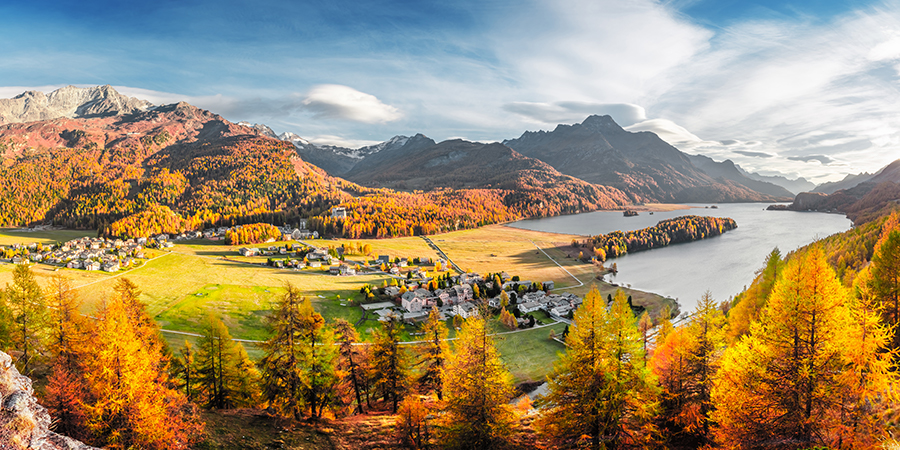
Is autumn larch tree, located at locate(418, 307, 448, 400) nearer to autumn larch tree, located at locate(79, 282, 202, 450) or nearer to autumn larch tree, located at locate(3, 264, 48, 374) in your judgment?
autumn larch tree, located at locate(79, 282, 202, 450)

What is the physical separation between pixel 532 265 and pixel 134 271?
105 meters

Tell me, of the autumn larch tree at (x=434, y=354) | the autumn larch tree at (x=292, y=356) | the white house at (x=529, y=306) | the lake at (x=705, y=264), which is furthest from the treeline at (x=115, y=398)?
the lake at (x=705, y=264)

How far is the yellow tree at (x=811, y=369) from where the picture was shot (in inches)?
624

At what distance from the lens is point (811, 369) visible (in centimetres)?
1617

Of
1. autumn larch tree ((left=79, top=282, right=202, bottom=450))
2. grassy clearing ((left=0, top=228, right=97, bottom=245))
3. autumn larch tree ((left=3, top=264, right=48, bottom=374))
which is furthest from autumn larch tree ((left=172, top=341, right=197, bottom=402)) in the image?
grassy clearing ((left=0, top=228, right=97, bottom=245))

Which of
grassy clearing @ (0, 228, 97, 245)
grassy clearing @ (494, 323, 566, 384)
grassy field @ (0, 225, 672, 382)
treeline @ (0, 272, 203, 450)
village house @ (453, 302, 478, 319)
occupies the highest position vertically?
treeline @ (0, 272, 203, 450)

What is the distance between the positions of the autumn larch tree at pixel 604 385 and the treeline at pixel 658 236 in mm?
108557

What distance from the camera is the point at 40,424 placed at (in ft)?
44.2

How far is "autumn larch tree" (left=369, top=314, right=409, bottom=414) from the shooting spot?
32938mm

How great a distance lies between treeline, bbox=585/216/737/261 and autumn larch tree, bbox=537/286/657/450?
109m

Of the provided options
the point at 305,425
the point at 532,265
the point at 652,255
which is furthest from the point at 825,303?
the point at 652,255

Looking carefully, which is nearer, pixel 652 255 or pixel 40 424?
pixel 40 424

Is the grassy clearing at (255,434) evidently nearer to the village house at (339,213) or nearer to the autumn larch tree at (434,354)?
the autumn larch tree at (434,354)

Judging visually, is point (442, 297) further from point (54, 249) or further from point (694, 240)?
point (694, 240)
